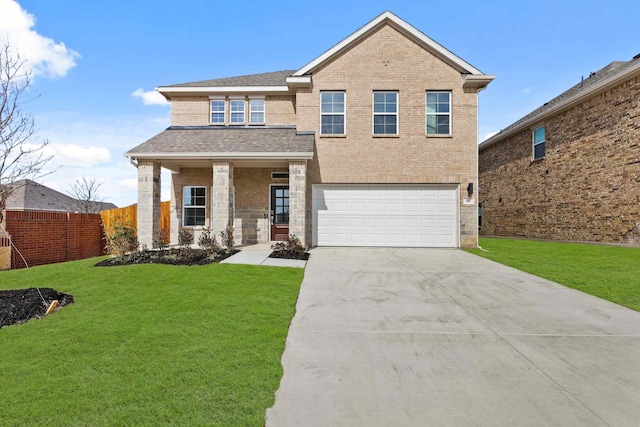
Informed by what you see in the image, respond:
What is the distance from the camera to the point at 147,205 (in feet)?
39.1

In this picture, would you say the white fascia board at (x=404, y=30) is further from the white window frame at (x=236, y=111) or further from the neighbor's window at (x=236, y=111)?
the neighbor's window at (x=236, y=111)

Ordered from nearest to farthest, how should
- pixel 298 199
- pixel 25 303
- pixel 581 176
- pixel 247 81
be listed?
1. pixel 25 303
2. pixel 298 199
3. pixel 247 81
4. pixel 581 176

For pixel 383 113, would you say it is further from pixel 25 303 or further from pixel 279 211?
pixel 25 303

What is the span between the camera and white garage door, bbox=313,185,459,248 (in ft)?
42.3

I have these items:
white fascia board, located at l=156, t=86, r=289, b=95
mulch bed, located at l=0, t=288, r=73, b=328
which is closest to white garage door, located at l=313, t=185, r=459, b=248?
white fascia board, located at l=156, t=86, r=289, b=95

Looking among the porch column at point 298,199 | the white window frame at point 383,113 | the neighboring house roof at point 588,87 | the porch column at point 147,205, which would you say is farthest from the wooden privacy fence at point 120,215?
the neighboring house roof at point 588,87

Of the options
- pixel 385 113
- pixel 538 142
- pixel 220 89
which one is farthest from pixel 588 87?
pixel 220 89

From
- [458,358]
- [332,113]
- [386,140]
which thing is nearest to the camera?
[458,358]

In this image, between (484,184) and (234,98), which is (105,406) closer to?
(234,98)

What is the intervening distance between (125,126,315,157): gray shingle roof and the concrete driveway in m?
6.88

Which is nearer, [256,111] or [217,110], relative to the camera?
[256,111]

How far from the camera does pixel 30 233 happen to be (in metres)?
10.6

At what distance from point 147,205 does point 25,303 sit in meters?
7.07

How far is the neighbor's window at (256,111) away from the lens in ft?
48.4
